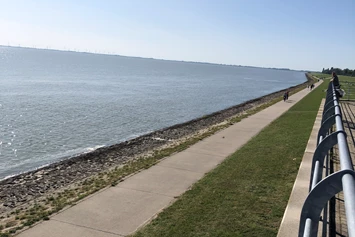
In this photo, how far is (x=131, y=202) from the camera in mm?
8250

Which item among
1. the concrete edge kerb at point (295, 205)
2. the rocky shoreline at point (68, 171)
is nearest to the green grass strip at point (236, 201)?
the concrete edge kerb at point (295, 205)

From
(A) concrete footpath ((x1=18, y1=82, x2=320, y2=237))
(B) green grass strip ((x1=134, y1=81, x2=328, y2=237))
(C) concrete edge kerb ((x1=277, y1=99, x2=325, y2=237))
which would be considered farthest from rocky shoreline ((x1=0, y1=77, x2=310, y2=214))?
(C) concrete edge kerb ((x1=277, y1=99, x2=325, y2=237))

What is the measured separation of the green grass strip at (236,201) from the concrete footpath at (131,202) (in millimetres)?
485

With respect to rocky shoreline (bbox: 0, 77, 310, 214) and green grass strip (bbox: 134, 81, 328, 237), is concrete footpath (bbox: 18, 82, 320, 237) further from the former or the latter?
rocky shoreline (bbox: 0, 77, 310, 214)

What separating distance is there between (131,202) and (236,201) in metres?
2.45

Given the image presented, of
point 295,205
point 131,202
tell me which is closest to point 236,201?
point 295,205

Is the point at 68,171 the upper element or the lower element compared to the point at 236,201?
lower

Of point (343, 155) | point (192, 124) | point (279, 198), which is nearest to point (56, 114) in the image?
point (192, 124)

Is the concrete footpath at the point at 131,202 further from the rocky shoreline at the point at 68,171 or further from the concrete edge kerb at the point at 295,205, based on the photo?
the rocky shoreline at the point at 68,171

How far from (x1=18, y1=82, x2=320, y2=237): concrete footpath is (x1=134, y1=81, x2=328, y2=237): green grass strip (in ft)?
1.59

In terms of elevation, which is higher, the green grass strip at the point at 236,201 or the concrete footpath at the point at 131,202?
the green grass strip at the point at 236,201

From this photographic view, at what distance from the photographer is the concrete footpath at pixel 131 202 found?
686cm

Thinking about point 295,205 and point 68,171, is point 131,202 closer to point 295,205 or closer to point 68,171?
point 295,205

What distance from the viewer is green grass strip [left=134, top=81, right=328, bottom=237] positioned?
6.33 metres
